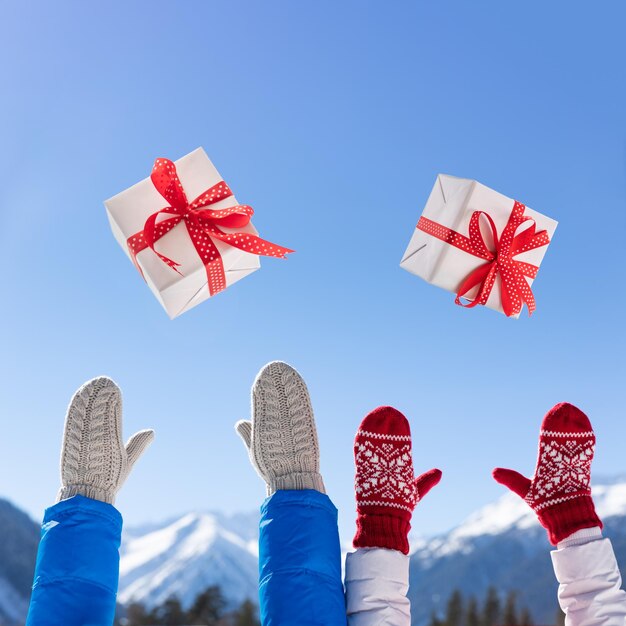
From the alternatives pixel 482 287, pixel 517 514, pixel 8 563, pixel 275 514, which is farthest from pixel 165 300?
pixel 517 514

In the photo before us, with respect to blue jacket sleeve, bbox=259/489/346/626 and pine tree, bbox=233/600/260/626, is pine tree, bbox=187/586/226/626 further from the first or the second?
blue jacket sleeve, bbox=259/489/346/626

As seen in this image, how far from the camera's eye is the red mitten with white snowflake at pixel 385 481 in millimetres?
2205

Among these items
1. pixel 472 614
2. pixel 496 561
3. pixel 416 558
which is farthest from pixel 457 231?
pixel 416 558

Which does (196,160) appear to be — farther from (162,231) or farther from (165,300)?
(165,300)

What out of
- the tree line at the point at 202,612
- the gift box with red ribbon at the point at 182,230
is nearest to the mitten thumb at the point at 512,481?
the gift box with red ribbon at the point at 182,230

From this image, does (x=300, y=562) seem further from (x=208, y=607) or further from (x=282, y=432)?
(x=208, y=607)

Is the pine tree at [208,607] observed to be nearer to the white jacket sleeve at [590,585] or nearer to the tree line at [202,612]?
the tree line at [202,612]

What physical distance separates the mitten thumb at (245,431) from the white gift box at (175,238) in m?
0.62

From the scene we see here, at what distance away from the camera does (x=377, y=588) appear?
2.07m

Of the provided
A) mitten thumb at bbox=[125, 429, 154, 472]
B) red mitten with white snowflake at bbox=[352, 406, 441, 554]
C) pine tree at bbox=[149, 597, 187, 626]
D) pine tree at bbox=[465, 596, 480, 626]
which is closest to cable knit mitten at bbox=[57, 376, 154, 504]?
mitten thumb at bbox=[125, 429, 154, 472]

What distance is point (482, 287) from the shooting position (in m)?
3.07

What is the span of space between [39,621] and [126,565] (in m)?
92.6

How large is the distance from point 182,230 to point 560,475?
5.15 feet

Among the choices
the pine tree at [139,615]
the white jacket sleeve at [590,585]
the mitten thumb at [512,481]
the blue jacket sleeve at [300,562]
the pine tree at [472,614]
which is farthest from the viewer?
the pine tree at [472,614]
